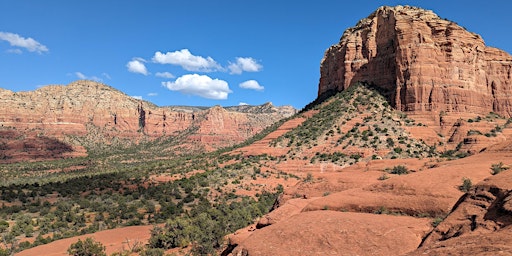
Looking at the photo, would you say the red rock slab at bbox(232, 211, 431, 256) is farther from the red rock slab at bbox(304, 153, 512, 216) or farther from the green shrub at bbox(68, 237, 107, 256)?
the green shrub at bbox(68, 237, 107, 256)

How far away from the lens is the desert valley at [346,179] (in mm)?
12117

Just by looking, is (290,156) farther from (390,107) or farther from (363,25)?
(363,25)

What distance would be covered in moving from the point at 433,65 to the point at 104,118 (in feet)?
459

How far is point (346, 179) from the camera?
2027 cm

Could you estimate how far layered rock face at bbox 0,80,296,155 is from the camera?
134250mm

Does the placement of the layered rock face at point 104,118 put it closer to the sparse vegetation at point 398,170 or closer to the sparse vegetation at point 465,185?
the sparse vegetation at point 398,170

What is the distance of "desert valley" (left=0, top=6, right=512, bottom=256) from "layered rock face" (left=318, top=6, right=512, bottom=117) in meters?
0.23

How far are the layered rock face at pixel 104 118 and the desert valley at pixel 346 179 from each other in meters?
21.6

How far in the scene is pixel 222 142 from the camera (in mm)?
151250

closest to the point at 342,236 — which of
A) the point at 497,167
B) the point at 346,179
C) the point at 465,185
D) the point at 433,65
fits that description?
the point at 465,185

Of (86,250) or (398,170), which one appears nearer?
(398,170)

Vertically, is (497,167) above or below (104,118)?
below

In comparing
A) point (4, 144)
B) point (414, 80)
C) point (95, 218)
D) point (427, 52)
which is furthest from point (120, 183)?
point (4, 144)

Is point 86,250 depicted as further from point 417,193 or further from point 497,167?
point 497,167
